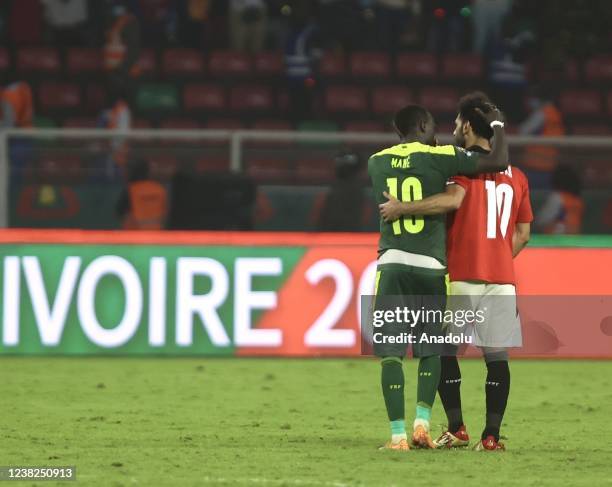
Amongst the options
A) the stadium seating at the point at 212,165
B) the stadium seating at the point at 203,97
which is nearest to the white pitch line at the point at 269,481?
the stadium seating at the point at 212,165

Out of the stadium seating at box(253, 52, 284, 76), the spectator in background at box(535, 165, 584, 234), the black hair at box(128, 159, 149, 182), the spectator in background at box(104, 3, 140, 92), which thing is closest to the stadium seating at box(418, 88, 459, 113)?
the stadium seating at box(253, 52, 284, 76)

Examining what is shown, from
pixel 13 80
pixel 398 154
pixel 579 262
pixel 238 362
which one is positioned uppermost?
pixel 13 80

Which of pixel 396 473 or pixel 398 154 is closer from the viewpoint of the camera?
pixel 396 473

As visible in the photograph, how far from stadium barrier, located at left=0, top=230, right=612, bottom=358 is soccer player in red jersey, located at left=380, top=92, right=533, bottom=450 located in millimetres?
5113

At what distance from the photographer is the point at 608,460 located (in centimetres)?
825

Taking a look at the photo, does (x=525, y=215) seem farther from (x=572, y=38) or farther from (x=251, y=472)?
(x=572, y=38)

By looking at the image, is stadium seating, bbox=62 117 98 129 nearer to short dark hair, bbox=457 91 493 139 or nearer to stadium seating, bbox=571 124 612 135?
stadium seating, bbox=571 124 612 135

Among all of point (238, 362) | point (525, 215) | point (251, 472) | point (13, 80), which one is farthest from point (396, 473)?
point (13, 80)

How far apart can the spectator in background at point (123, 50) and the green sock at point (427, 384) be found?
12347 millimetres

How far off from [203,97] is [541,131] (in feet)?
15.2

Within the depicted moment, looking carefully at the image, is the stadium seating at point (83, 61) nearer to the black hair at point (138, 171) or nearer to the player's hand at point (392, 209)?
the black hair at point (138, 171)

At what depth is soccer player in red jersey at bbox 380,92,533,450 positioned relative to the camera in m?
8.35

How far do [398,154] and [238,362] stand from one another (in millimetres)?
5657

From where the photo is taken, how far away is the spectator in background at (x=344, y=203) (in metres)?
14.6
